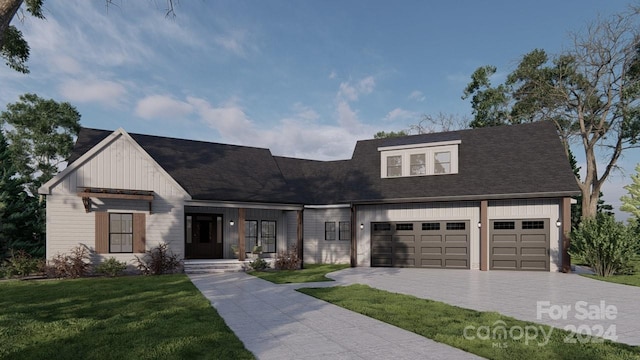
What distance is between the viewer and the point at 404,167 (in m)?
20.5

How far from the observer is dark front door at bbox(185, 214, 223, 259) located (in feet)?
61.9

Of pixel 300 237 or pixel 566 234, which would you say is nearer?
pixel 566 234

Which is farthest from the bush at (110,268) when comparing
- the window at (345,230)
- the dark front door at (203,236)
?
the window at (345,230)

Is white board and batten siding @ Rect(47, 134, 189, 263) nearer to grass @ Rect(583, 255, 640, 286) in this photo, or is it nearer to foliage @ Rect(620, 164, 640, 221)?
grass @ Rect(583, 255, 640, 286)

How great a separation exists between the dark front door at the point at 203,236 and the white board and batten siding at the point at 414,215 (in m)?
7.19

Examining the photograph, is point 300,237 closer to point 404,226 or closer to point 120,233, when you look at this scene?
point 404,226

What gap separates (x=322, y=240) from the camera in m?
22.3

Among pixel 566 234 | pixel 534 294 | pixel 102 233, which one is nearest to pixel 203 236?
pixel 102 233

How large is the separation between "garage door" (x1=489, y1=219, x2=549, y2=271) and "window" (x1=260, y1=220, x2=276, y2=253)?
1087cm

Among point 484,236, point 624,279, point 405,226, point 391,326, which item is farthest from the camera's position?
point 405,226

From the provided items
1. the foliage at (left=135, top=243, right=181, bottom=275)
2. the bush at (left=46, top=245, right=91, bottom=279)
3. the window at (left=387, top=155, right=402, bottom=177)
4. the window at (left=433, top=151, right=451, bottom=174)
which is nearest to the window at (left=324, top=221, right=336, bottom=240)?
the window at (left=387, top=155, right=402, bottom=177)

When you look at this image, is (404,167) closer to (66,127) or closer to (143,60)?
(143,60)

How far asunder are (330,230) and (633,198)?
22963mm

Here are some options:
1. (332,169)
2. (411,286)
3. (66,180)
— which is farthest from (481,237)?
(66,180)
